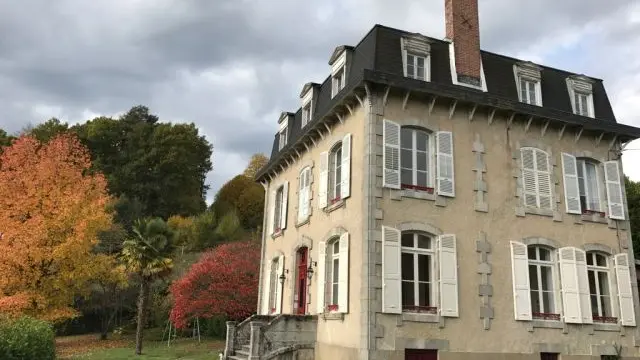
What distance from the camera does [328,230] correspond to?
12.6m

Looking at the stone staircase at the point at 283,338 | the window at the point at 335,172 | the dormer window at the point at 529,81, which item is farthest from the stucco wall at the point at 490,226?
the stone staircase at the point at 283,338

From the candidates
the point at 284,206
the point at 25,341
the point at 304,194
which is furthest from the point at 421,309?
the point at 25,341

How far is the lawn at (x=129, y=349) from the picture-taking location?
722 inches

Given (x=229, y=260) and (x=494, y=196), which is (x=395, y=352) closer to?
(x=494, y=196)

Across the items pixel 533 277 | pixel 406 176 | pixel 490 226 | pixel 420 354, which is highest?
pixel 406 176

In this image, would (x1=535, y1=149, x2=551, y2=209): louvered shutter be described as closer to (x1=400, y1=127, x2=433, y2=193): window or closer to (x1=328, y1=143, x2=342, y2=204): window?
(x1=400, y1=127, x2=433, y2=193): window

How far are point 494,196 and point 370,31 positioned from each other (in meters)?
5.26

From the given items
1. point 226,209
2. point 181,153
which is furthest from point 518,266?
point 181,153

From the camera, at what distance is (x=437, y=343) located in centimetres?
1046

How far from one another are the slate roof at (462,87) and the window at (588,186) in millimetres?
1096

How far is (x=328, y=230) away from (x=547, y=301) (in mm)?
5767

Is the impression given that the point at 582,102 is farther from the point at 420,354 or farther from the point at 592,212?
the point at 420,354

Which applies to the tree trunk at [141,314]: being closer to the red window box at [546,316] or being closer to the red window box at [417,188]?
the red window box at [417,188]

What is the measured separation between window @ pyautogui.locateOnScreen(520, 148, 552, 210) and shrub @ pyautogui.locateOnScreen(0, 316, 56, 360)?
38.2ft
